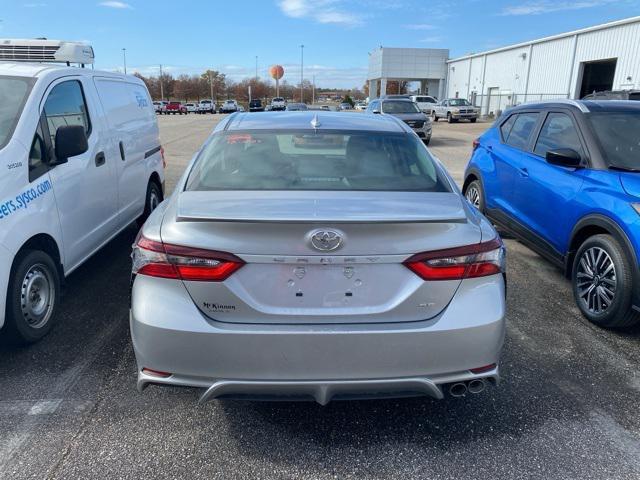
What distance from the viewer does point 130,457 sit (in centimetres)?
265

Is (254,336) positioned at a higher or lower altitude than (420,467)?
higher

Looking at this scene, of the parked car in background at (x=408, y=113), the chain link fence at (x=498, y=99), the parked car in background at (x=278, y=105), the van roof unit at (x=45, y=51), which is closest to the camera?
the van roof unit at (x=45, y=51)

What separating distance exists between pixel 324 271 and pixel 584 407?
6.35ft

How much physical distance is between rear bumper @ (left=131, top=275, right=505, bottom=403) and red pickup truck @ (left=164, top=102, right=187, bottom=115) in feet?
226

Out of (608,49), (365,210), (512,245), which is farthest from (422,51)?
(365,210)

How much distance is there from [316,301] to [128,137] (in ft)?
13.9

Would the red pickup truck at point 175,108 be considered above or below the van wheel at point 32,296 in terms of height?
below

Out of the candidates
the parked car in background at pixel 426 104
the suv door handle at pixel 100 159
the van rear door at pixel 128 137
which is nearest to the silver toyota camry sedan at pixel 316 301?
the suv door handle at pixel 100 159

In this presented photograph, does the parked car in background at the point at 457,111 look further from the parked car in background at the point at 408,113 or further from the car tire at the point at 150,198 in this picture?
the car tire at the point at 150,198

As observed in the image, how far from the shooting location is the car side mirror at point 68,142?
12.9ft

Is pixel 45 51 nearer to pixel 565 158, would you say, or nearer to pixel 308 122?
pixel 308 122

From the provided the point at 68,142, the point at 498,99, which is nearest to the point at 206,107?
the point at 498,99

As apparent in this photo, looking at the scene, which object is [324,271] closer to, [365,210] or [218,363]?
[365,210]

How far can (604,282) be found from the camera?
410 centimetres
